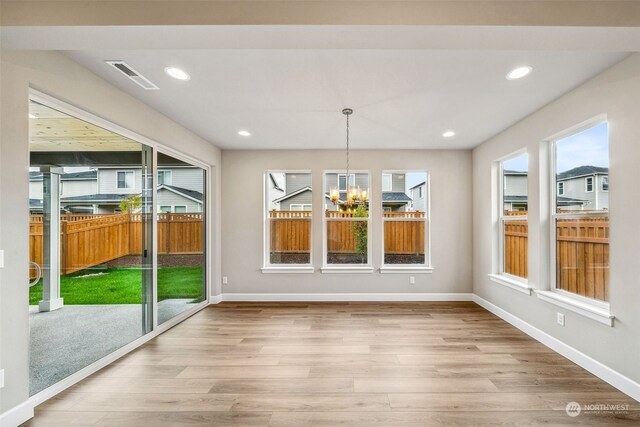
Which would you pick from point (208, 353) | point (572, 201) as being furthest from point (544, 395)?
point (208, 353)

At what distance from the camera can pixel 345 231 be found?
5.24m

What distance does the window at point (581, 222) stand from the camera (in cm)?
266

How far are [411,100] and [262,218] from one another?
123 inches

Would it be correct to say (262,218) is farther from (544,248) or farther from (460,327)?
(544,248)

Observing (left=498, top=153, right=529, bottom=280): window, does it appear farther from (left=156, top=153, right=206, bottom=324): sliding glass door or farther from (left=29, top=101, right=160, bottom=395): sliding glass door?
(left=29, top=101, right=160, bottom=395): sliding glass door

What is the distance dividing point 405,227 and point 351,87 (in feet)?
10.1

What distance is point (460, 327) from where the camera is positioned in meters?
3.80

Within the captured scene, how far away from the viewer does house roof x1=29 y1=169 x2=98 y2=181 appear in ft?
7.22

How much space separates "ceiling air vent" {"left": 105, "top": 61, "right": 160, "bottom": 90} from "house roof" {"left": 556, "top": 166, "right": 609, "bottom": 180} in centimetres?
410

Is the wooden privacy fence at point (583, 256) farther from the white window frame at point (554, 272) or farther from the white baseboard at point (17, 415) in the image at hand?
the white baseboard at point (17, 415)

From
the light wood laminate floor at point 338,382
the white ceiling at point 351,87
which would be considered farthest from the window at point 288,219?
the light wood laminate floor at point 338,382

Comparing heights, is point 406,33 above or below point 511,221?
above

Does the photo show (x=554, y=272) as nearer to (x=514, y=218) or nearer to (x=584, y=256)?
(x=584, y=256)

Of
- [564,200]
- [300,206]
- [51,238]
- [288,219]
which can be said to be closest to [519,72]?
[564,200]
